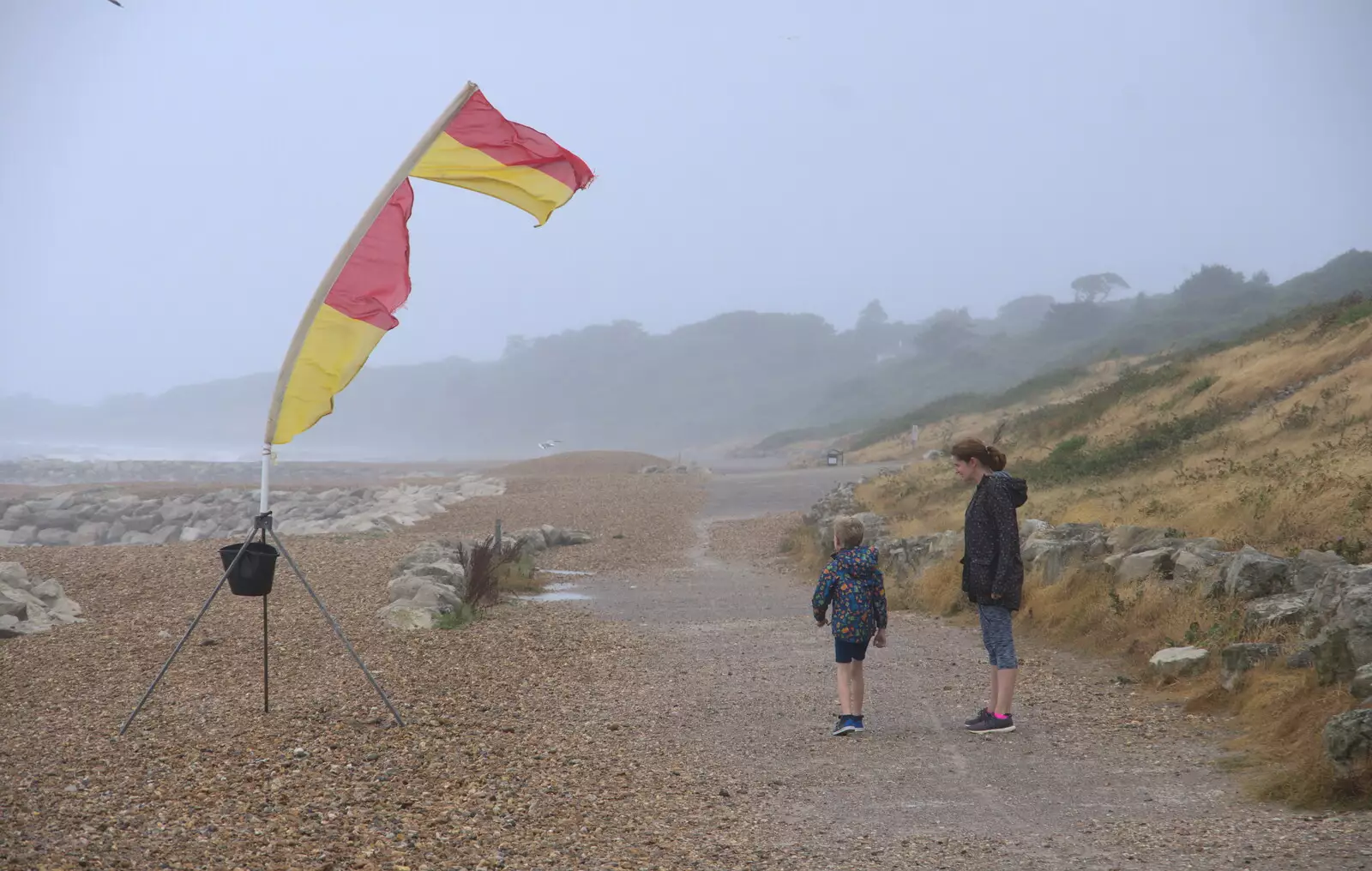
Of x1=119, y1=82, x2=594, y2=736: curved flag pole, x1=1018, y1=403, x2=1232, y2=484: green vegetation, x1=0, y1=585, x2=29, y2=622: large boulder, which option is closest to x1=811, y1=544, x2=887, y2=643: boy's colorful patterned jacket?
x1=119, y1=82, x2=594, y2=736: curved flag pole

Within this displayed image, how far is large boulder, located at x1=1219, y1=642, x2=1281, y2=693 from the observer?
7081mm

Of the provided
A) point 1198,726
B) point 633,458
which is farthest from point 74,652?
point 633,458

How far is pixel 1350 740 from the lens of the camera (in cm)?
496

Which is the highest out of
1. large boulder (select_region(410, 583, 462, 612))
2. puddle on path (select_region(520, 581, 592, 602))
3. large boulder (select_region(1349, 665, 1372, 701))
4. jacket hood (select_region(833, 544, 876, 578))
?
jacket hood (select_region(833, 544, 876, 578))

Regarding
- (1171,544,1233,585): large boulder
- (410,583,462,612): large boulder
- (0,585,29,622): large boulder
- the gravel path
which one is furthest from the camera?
(410,583,462,612): large boulder

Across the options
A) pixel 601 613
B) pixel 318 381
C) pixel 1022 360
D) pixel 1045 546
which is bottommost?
Result: pixel 601 613

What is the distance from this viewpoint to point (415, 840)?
192 inches

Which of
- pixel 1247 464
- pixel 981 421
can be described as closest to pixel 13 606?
pixel 1247 464

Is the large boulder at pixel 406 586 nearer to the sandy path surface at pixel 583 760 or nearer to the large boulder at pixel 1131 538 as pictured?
the sandy path surface at pixel 583 760

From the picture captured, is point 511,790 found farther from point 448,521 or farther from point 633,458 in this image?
point 633,458

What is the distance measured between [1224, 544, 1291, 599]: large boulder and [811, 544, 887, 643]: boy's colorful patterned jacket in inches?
134

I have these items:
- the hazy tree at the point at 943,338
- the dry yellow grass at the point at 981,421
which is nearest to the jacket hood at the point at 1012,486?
the dry yellow grass at the point at 981,421

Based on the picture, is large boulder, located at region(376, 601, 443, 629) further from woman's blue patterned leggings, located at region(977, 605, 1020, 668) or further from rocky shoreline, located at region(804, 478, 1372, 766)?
woman's blue patterned leggings, located at region(977, 605, 1020, 668)

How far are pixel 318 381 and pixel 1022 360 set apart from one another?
11090cm
